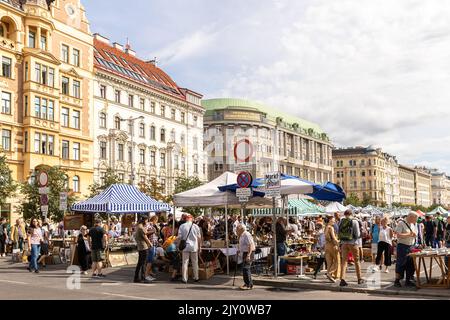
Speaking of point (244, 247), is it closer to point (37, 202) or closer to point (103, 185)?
point (37, 202)

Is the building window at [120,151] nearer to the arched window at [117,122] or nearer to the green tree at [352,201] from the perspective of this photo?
the arched window at [117,122]

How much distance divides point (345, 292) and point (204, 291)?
3.64m

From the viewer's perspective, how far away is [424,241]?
2900cm

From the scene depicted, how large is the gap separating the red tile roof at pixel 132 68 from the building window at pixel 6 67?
10.8 m

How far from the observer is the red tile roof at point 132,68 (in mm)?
53312

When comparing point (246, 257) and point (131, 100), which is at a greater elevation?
point (131, 100)

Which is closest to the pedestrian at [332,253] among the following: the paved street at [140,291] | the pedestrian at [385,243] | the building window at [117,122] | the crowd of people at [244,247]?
the crowd of people at [244,247]

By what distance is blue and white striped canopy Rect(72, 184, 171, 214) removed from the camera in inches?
887

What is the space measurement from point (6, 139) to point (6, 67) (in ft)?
17.3

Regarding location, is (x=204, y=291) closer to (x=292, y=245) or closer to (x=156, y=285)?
(x=156, y=285)

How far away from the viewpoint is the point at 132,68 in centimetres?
5856

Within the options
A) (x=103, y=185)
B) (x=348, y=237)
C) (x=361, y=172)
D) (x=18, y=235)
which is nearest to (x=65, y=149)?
(x=103, y=185)

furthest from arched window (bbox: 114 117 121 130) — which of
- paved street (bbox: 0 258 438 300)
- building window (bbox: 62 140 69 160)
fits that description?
paved street (bbox: 0 258 438 300)

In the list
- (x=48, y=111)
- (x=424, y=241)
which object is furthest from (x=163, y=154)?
(x=424, y=241)
